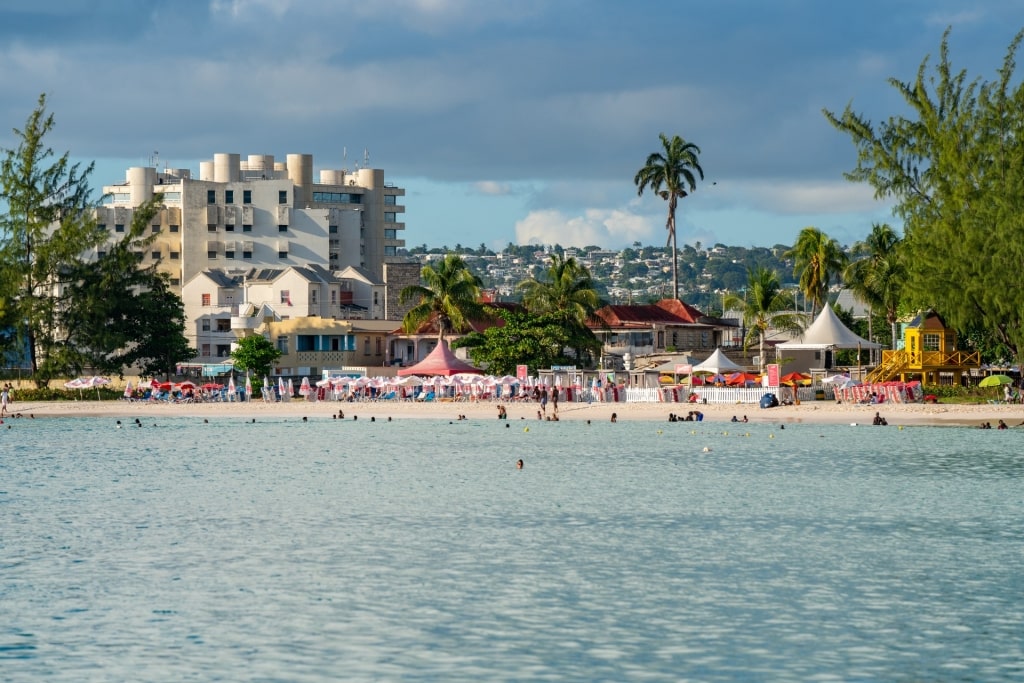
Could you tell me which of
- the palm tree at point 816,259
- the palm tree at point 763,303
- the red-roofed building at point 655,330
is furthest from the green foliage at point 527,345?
the palm tree at point 816,259

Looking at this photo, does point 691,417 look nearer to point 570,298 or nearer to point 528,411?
point 528,411

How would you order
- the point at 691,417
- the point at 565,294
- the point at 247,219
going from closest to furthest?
the point at 691,417 < the point at 565,294 < the point at 247,219

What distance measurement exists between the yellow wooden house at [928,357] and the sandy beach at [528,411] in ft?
24.2

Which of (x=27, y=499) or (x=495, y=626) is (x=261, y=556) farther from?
(x=27, y=499)

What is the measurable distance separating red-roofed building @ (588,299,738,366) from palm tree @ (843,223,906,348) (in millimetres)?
15001

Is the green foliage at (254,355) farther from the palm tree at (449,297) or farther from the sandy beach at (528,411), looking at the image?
the palm tree at (449,297)

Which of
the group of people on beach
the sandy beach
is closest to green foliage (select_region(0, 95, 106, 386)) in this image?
the sandy beach

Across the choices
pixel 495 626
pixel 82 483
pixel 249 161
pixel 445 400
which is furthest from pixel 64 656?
pixel 249 161

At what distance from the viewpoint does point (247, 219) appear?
549ft

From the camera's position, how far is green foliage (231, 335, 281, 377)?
94.5 metres

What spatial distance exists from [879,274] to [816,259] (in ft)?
24.4

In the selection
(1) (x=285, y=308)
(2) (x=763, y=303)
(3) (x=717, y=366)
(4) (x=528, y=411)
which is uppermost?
(1) (x=285, y=308)

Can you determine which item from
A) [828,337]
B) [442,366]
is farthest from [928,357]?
[442,366]

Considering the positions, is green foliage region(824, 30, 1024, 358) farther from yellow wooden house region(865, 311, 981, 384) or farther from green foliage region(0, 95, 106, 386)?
green foliage region(0, 95, 106, 386)
